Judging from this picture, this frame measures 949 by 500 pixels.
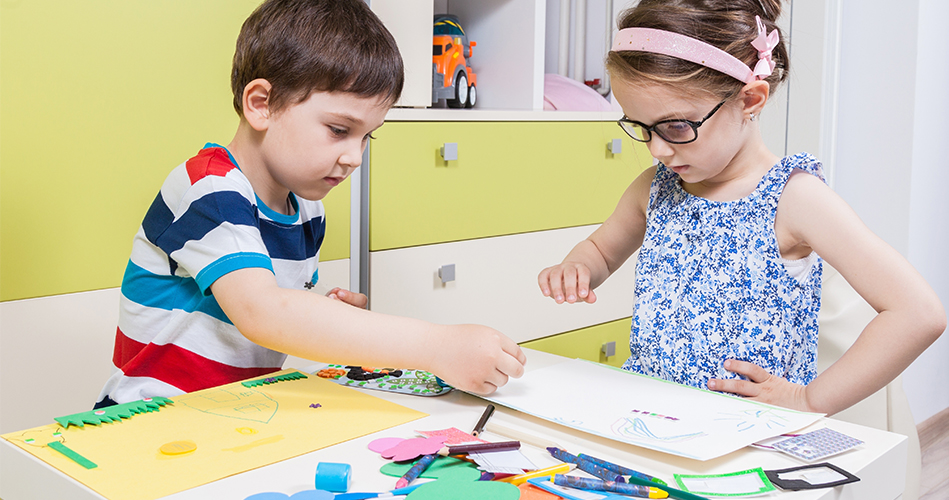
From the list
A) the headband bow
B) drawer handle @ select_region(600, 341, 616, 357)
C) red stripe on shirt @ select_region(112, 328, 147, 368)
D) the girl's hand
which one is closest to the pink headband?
the headband bow

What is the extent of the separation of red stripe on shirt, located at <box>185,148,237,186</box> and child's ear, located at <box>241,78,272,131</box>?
0.17 feet

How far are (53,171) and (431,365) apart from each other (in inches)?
28.8

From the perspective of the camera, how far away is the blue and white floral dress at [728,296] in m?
0.85

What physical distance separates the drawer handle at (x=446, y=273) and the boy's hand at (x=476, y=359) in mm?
876

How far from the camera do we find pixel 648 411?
62 centimetres

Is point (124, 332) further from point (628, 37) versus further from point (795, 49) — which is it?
point (795, 49)

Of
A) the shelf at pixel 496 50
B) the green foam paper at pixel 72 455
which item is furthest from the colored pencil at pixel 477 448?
the shelf at pixel 496 50

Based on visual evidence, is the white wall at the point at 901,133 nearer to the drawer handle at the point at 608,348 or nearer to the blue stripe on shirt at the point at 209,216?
the drawer handle at the point at 608,348

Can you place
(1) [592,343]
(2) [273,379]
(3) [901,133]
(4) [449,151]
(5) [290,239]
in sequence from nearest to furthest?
(2) [273,379], (5) [290,239], (4) [449,151], (1) [592,343], (3) [901,133]

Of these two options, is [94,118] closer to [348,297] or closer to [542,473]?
[348,297]

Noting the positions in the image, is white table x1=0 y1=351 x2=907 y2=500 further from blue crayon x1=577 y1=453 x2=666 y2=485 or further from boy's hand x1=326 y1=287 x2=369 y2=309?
boy's hand x1=326 y1=287 x2=369 y2=309

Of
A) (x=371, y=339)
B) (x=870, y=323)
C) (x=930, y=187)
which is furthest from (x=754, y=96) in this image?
(x=930, y=187)

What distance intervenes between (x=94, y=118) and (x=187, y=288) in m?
0.45

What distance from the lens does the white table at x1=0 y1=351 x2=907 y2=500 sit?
48 cm
